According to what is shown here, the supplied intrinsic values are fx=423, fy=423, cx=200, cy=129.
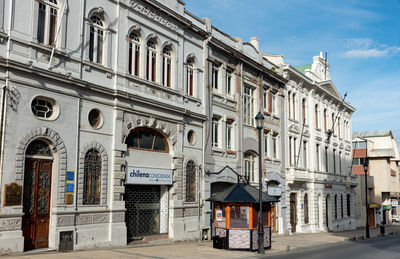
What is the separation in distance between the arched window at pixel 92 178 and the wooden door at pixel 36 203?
1.66 meters

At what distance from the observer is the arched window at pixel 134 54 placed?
1995cm

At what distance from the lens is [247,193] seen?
19438 mm

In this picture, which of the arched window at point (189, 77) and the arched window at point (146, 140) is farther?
the arched window at point (189, 77)

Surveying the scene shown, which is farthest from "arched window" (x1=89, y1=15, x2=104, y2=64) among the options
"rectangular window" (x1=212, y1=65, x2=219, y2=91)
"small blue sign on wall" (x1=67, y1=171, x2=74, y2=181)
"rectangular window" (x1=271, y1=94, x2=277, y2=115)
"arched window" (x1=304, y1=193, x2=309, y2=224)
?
"arched window" (x1=304, y1=193, x2=309, y2=224)

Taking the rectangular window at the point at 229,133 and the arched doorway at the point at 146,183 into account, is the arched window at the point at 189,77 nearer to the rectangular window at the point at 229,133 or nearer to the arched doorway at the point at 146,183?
the arched doorway at the point at 146,183

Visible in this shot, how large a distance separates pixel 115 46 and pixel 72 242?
8621 mm

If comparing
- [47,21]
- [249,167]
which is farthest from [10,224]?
[249,167]

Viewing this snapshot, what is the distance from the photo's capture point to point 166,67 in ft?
72.5

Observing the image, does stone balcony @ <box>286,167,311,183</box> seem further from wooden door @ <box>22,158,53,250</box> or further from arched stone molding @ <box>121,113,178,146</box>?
wooden door @ <box>22,158,53,250</box>

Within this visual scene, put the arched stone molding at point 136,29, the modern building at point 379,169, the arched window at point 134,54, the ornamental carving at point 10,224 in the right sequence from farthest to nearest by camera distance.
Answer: the modern building at point 379,169 → the arched window at point 134,54 → the arched stone molding at point 136,29 → the ornamental carving at point 10,224

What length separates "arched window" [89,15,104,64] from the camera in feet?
59.4

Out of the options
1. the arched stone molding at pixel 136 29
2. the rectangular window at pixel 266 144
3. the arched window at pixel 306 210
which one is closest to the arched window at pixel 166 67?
the arched stone molding at pixel 136 29

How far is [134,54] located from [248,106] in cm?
1121

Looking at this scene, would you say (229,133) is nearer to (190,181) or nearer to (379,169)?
(190,181)
